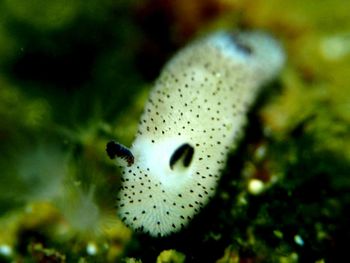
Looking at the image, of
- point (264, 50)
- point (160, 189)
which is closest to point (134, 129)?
point (160, 189)

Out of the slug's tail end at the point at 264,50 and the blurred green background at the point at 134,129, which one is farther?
the slug's tail end at the point at 264,50

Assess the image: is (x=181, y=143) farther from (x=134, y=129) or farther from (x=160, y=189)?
(x=134, y=129)

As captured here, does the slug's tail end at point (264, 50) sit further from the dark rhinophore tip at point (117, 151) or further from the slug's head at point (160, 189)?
the dark rhinophore tip at point (117, 151)

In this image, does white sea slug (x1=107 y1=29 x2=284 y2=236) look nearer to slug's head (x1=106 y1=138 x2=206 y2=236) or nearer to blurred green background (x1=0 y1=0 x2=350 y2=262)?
slug's head (x1=106 y1=138 x2=206 y2=236)

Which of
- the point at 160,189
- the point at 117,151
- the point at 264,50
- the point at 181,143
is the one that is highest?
the point at 264,50

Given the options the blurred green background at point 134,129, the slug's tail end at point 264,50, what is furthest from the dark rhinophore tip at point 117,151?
the slug's tail end at point 264,50

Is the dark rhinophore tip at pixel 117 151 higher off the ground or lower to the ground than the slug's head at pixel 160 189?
higher

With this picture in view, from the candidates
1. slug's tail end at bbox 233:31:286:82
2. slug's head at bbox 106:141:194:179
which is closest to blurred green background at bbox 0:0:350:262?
slug's tail end at bbox 233:31:286:82
